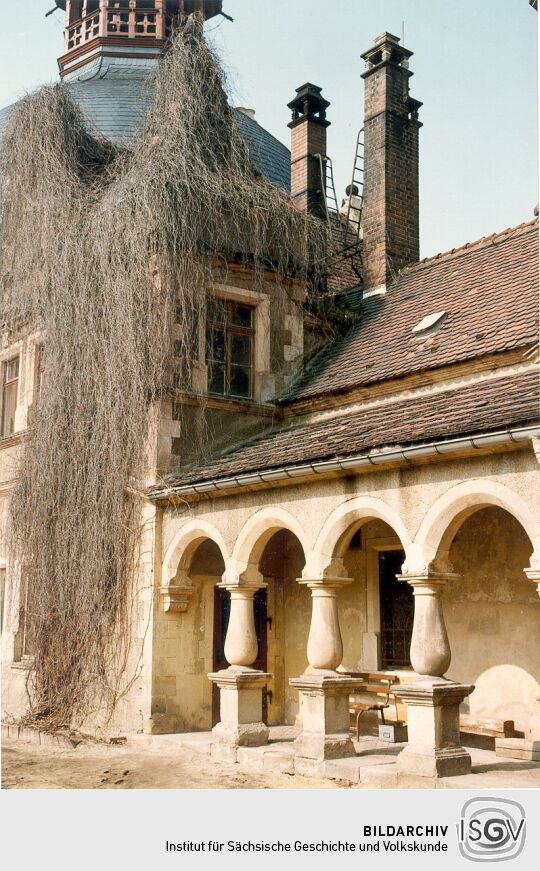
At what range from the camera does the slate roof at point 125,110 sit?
1800 cm

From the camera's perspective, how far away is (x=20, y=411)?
14781mm

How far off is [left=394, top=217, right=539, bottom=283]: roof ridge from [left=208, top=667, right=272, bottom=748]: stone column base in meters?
6.66

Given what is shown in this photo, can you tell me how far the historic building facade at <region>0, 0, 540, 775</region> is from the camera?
29.7ft

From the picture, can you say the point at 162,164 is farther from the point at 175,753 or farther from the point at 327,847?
the point at 327,847

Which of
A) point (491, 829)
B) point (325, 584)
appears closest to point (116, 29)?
point (325, 584)

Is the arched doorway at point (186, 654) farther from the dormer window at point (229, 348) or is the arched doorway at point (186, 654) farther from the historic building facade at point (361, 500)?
the dormer window at point (229, 348)

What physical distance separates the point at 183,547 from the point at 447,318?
14.1 ft

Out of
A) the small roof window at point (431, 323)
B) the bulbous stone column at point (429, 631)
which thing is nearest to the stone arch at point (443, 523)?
the bulbous stone column at point (429, 631)

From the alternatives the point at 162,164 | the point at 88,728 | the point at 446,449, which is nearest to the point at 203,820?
the point at 446,449

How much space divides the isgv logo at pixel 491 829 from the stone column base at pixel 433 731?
2182 mm

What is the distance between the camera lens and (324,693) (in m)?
→ 9.76

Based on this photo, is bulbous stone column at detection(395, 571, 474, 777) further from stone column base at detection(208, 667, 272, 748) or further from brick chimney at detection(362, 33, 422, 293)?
brick chimney at detection(362, 33, 422, 293)

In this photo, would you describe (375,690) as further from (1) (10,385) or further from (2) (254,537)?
(1) (10,385)

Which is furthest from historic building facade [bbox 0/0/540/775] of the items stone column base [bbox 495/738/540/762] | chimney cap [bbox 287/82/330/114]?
chimney cap [bbox 287/82/330/114]
